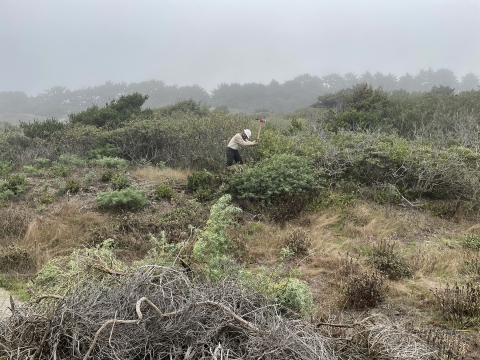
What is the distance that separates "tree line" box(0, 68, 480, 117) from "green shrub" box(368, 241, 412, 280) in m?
76.0

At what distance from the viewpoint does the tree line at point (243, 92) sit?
8412cm

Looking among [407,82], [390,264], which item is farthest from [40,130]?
[407,82]

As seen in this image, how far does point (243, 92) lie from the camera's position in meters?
87.4

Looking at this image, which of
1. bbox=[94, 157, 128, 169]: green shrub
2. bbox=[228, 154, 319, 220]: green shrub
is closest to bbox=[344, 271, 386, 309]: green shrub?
bbox=[228, 154, 319, 220]: green shrub

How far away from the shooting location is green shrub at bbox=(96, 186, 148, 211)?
7527 millimetres

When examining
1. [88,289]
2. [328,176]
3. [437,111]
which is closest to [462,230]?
[328,176]

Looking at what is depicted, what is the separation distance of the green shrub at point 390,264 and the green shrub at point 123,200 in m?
5.07

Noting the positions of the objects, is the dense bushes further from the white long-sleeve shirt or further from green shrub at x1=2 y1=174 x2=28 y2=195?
green shrub at x1=2 y1=174 x2=28 y2=195

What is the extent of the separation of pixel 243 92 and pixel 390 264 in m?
85.6

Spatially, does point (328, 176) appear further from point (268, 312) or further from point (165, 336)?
point (165, 336)

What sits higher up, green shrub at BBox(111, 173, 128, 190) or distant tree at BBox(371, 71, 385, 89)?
distant tree at BBox(371, 71, 385, 89)

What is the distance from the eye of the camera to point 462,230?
7402 millimetres

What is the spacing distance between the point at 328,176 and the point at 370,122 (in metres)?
8.80

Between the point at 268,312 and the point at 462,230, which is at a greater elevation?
the point at 268,312
